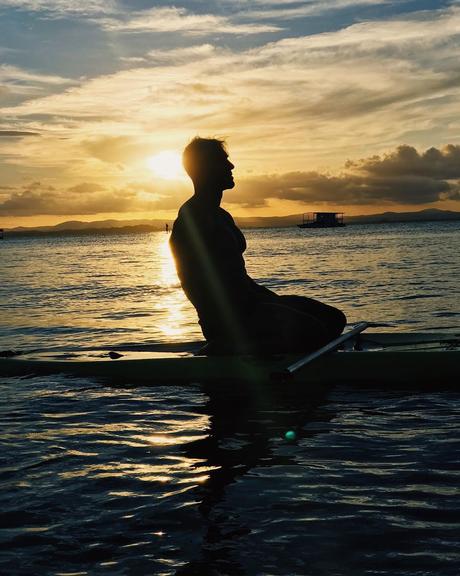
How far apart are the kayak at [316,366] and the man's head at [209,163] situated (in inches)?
85.0

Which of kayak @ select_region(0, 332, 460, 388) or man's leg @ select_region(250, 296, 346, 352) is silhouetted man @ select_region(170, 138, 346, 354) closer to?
man's leg @ select_region(250, 296, 346, 352)

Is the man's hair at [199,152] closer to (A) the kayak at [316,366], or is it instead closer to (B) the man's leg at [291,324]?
(B) the man's leg at [291,324]

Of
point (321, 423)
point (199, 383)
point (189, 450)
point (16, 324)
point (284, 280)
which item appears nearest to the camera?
point (189, 450)

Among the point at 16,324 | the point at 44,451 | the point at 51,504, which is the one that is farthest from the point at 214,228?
the point at 16,324

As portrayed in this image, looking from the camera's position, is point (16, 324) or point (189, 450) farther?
point (16, 324)

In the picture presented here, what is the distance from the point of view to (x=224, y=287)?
8766mm

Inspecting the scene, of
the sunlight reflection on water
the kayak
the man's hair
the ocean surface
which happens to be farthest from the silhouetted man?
the sunlight reflection on water

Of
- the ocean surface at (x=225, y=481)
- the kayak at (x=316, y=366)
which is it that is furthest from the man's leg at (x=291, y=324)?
the ocean surface at (x=225, y=481)

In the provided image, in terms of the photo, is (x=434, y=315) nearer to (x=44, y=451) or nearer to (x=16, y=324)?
(x=16, y=324)

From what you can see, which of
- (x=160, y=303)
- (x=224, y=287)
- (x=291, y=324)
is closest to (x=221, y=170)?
(x=224, y=287)

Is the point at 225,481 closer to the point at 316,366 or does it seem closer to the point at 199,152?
the point at 316,366

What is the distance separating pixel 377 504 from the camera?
492 centimetres

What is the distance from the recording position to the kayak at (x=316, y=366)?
28.7 feet

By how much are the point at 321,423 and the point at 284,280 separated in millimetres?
25732
